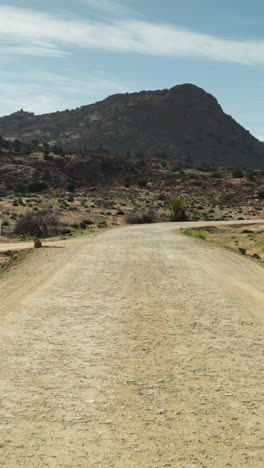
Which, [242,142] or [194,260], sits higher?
[242,142]

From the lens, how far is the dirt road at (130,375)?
4480mm

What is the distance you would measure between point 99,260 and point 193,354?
11080mm

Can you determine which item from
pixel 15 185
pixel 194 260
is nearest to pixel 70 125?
pixel 15 185

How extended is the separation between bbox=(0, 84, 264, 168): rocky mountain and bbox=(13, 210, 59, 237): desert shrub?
121m

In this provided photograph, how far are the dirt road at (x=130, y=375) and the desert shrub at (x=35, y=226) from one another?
28.6 metres

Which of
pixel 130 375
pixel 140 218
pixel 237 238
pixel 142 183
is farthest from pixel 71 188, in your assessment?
pixel 130 375

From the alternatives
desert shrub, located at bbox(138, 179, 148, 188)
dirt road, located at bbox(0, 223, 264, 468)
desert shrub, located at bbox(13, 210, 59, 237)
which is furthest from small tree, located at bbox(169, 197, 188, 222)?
dirt road, located at bbox(0, 223, 264, 468)

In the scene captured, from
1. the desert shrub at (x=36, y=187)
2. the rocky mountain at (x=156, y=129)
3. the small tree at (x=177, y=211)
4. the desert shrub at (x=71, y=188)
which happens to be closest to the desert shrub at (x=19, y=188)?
the desert shrub at (x=36, y=187)

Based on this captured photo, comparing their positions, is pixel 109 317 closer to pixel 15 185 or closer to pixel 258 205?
pixel 258 205

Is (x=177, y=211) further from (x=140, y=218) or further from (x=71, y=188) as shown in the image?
(x=71, y=188)

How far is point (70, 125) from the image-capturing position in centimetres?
18488

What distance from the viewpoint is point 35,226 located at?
137 feet

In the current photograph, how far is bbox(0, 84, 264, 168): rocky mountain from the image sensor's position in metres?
169

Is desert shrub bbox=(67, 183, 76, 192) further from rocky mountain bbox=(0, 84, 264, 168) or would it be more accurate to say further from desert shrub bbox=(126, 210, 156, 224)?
rocky mountain bbox=(0, 84, 264, 168)
